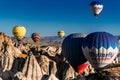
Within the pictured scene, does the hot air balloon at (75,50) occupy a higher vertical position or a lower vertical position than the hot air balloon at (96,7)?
lower

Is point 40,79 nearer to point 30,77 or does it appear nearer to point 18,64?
point 30,77

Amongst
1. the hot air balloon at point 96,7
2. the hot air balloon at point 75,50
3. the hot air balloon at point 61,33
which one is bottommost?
the hot air balloon at point 61,33

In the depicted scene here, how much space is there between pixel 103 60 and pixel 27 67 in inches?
929

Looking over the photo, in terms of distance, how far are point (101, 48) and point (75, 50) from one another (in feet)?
33.3

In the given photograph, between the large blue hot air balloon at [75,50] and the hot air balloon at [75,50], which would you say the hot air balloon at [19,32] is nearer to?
the hot air balloon at [75,50]

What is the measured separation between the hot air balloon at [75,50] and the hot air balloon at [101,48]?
694 centimetres

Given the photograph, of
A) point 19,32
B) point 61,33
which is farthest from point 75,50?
point 61,33

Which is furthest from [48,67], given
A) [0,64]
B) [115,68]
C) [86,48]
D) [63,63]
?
[115,68]

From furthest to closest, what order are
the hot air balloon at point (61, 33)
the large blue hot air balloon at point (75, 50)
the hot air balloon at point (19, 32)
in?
the hot air balloon at point (61, 33), the hot air balloon at point (19, 32), the large blue hot air balloon at point (75, 50)

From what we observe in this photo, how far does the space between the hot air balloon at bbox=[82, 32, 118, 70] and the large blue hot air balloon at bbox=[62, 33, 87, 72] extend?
6928mm

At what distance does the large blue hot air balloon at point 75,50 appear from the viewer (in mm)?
79312

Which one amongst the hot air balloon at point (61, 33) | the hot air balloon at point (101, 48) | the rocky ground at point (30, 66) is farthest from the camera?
the hot air balloon at point (61, 33)

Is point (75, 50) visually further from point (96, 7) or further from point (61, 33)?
point (61, 33)

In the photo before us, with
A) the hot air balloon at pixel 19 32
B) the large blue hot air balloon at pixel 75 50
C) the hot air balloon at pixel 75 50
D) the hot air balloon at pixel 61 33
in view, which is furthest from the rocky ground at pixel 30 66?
the hot air balloon at pixel 61 33
